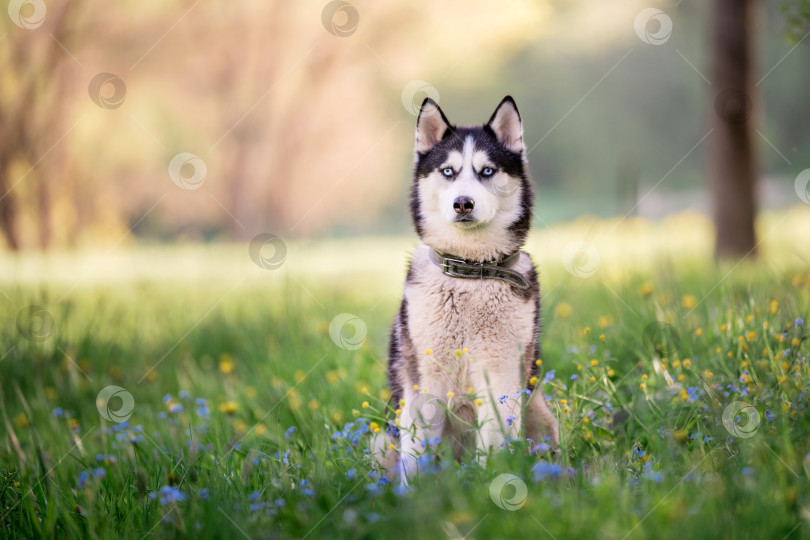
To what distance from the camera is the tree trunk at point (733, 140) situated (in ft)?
22.6

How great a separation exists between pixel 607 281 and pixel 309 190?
41.6ft

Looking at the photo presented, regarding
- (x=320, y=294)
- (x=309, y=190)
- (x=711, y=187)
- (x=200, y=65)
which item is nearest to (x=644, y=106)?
(x=309, y=190)

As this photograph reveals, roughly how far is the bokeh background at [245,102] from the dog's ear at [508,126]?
93 centimetres

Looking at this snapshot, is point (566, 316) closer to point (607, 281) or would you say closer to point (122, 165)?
point (607, 281)
